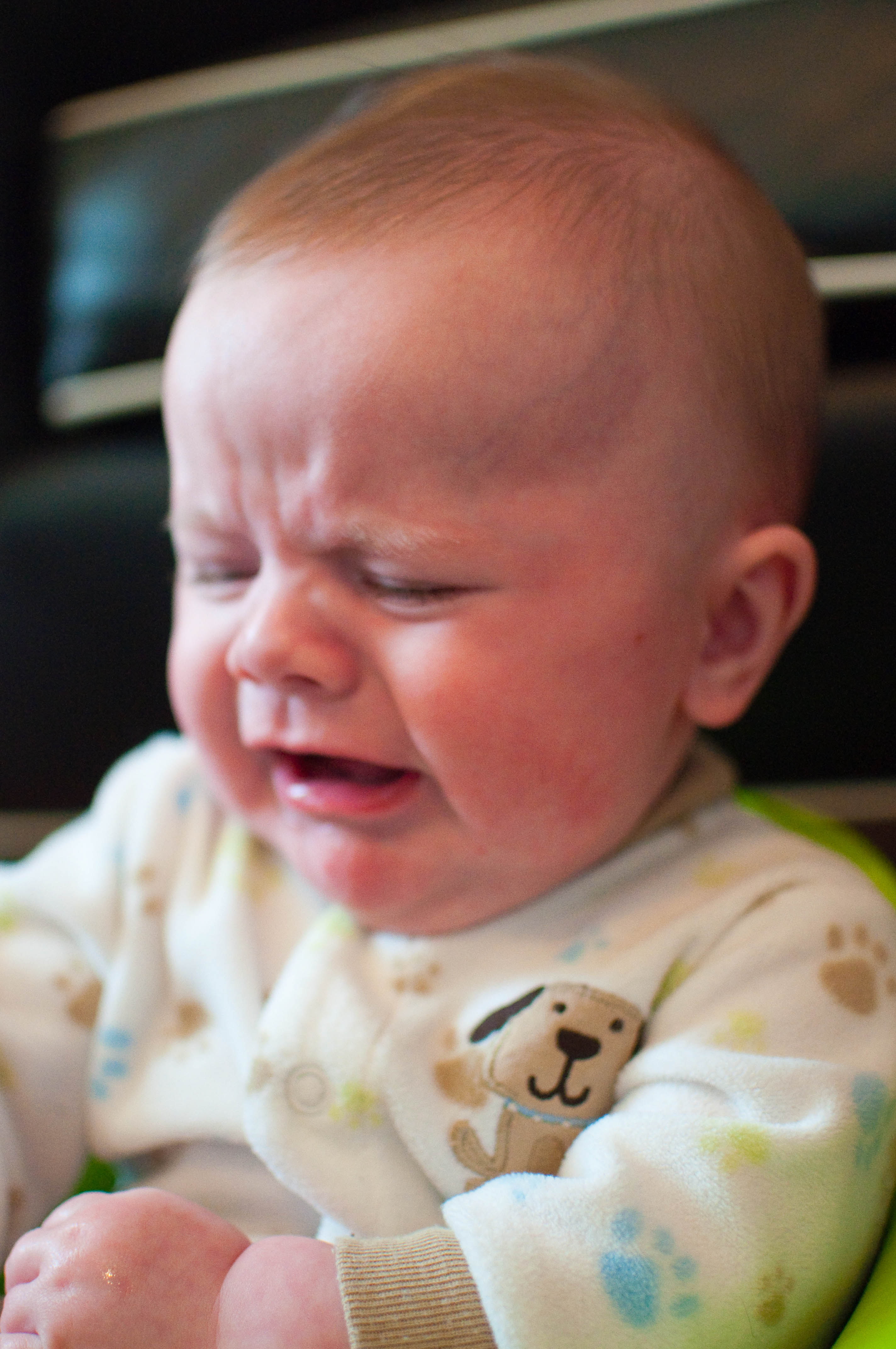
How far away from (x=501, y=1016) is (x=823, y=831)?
1.27ft

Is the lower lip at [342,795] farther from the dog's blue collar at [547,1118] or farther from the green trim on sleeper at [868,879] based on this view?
the green trim on sleeper at [868,879]

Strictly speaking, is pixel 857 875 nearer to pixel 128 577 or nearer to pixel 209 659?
pixel 209 659

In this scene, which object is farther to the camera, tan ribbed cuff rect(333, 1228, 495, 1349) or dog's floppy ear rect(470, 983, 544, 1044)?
dog's floppy ear rect(470, 983, 544, 1044)

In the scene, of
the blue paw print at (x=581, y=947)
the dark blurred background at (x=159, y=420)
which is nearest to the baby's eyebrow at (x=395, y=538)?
the blue paw print at (x=581, y=947)

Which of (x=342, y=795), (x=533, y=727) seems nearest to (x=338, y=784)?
(x=342, y=795)

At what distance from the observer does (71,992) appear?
76 centimetres

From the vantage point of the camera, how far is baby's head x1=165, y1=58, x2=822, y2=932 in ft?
1.96

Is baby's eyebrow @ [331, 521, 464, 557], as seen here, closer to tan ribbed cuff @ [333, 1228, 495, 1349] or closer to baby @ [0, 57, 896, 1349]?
baby @ [0, 57, 896, 1349]

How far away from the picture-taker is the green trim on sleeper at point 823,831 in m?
0.87

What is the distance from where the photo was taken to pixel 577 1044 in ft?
2.02

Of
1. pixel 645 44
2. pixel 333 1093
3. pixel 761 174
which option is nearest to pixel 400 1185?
pixel 333 1093

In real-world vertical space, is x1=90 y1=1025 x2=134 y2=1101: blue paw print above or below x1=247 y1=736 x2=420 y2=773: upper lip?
below

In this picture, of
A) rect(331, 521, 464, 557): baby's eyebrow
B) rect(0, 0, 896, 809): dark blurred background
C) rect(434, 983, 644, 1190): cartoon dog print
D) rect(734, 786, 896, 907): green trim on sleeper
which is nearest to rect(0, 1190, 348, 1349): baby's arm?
rect(434, 983, 644, 1190): cartoon dog print

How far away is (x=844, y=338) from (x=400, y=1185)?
0.73 meters
